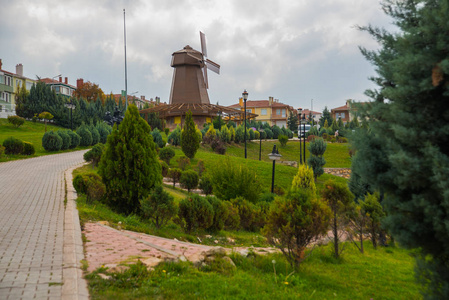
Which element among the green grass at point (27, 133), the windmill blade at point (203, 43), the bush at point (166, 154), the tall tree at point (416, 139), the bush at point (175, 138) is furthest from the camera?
the windmill blade at point (203, 43)

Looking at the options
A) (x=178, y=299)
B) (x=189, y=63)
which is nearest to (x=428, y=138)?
(x=178, y=299)

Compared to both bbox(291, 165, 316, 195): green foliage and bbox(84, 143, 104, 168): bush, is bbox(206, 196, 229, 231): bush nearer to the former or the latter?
bbox(291, 165, 316, 195): green foliage

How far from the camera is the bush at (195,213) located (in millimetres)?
8734

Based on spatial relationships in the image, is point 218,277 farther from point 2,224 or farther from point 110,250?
point 2,224

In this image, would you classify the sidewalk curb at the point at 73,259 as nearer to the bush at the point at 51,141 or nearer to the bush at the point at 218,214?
the bush at the point at 218,214

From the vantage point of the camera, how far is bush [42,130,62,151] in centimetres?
2344

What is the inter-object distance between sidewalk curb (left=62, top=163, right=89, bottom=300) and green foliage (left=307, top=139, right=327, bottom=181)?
1837cm

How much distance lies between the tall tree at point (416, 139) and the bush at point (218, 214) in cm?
640

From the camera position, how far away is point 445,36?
8.98 feet

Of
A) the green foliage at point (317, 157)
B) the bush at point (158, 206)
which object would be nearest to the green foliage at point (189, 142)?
the green foliage at point (317, 157)

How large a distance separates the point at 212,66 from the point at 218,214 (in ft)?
134

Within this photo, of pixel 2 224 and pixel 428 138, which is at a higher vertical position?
pixel 428 138

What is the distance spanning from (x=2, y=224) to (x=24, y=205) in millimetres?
2128

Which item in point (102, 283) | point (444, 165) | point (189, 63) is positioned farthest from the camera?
point (189, 63)
